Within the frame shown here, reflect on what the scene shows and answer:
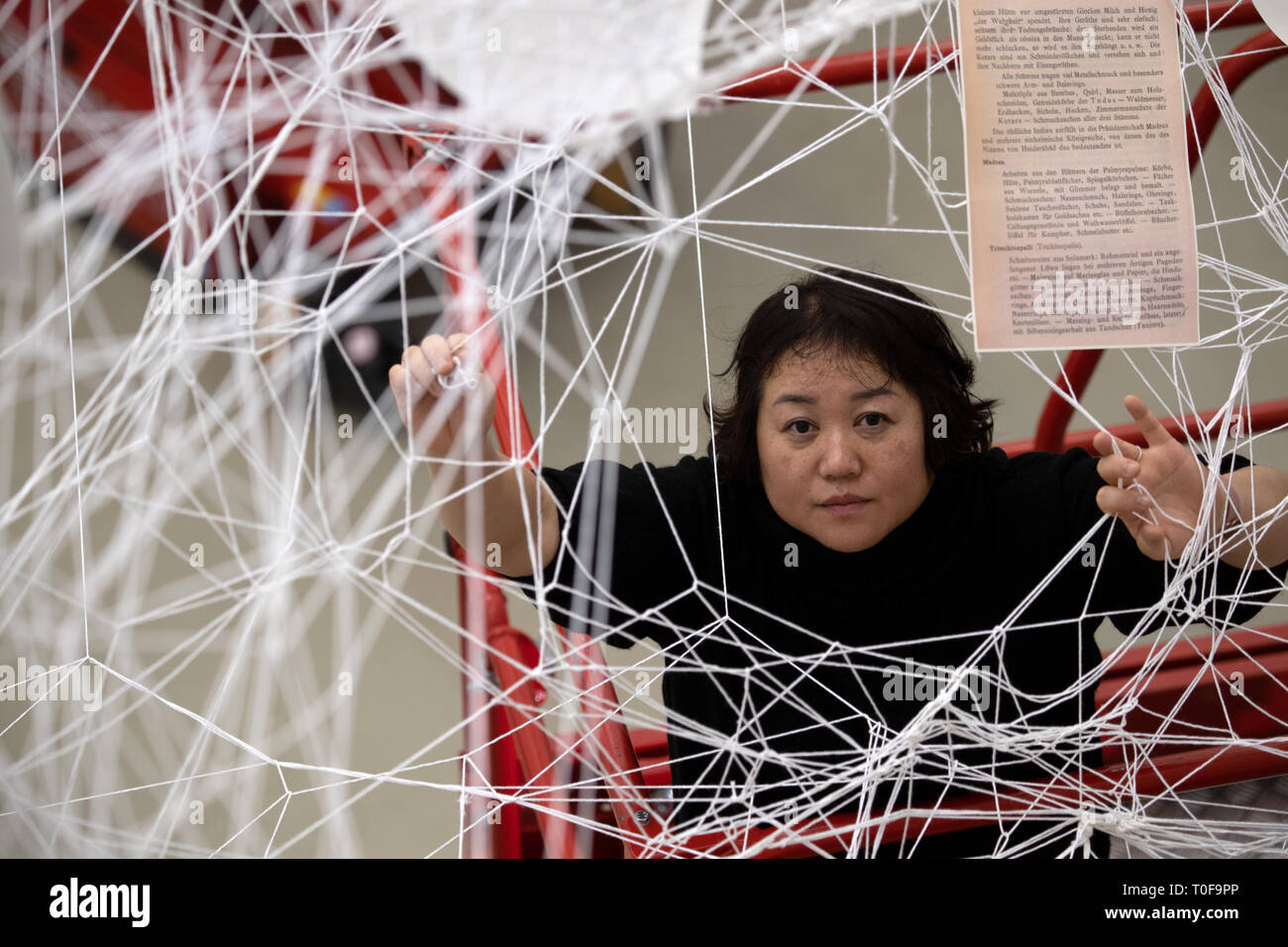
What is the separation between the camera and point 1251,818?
583 mm

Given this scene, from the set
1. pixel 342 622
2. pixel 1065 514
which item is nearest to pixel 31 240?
pixel 342 622

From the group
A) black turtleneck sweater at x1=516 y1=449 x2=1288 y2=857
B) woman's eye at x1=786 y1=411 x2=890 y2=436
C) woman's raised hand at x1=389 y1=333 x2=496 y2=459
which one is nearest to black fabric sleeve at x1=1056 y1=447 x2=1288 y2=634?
black turtleneck sweater at x1=516 y1=449 x2=1288 y2=857

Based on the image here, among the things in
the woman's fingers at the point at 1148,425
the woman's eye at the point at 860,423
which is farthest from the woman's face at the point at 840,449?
the woman's fingers at the point at 1148,425

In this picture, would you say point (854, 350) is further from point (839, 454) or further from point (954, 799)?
point (954, 799)

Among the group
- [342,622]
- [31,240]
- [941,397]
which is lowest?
[342,622]

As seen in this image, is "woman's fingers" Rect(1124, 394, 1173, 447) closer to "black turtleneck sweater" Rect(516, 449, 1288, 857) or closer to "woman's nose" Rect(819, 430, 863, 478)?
"black turtleneck sweater" Rect(516, 449, 1288, 857)

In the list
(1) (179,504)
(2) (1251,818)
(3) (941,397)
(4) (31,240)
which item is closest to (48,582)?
(1) (179,504)

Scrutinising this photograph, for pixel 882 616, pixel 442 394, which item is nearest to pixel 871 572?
pixel 882 616

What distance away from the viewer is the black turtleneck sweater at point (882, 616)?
1.72ft

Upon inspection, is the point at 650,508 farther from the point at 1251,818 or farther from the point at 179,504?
the point at 1251,818

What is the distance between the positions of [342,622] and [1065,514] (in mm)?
396

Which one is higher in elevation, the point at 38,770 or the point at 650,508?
the point at 650,508

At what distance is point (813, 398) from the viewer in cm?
50
